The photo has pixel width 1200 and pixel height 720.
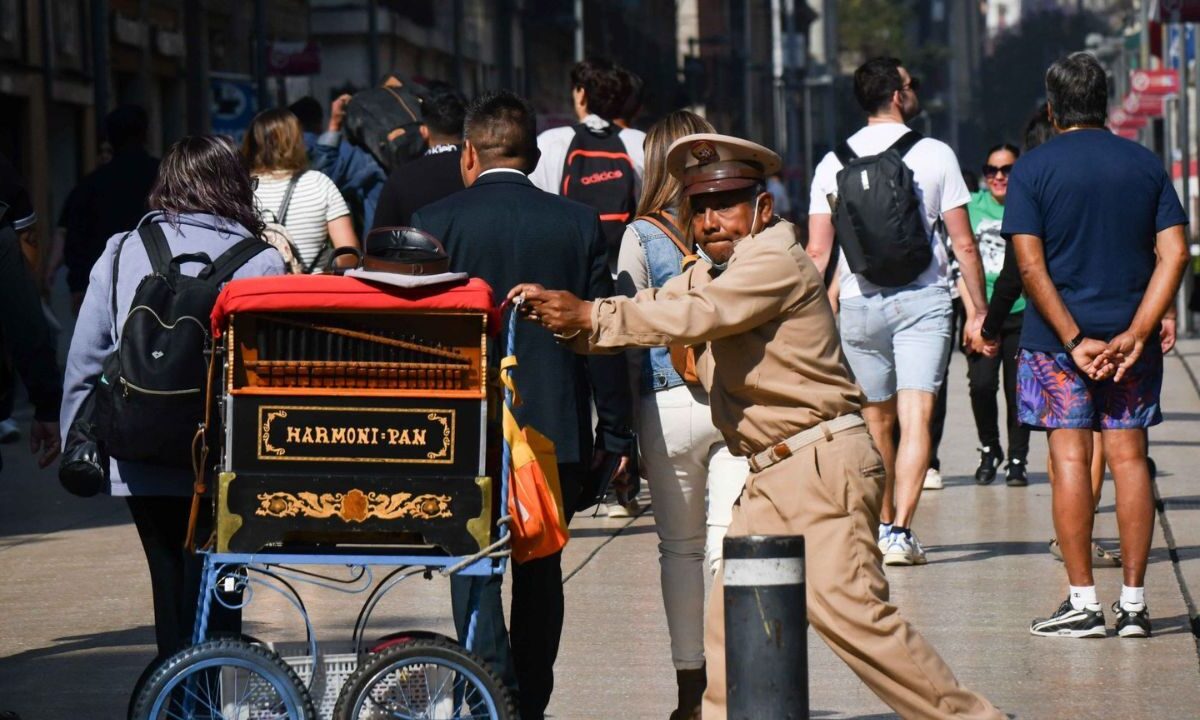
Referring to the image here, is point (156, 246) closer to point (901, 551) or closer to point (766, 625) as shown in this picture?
point (766, 625)

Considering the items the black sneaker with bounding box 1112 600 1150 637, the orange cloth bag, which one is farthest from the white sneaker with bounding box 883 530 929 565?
the orange cloth bag

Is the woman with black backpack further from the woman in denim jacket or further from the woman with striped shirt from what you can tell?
the woman with striped shirt

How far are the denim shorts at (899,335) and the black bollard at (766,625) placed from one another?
4.23 m

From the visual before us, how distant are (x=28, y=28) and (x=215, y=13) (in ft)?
22.2

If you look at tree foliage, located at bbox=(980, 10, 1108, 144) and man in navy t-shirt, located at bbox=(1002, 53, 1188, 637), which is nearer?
man in navy t-shirt, located at bbox=(1002, 53, 1188, 637)

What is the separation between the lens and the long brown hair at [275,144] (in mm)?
10031

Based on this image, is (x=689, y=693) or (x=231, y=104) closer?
(x=689, y=693)

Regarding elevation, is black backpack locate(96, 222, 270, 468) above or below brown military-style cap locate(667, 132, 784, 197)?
below

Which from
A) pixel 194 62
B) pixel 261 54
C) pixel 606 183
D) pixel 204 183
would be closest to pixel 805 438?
pixel 204 183

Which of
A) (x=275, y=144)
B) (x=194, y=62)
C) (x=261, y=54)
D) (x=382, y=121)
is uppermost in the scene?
(x=261, y=54)

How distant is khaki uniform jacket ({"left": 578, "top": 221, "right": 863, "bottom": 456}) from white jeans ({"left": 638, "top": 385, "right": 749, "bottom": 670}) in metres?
0.73

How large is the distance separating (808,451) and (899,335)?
12.4ft

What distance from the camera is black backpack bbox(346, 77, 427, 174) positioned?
453 inches

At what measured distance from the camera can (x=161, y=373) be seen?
5551 mm
